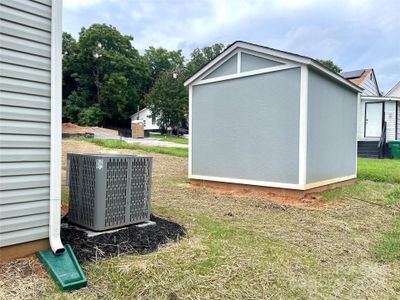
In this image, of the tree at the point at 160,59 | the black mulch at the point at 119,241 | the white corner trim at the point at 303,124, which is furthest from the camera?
the tree at the point at 160,59

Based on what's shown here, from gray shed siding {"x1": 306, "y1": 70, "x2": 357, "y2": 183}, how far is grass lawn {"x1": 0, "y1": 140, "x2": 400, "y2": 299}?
1314 millimetres

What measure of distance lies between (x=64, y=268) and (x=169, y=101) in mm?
28609

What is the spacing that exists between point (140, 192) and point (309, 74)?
404cm

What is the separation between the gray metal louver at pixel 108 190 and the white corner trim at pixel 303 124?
3.30m

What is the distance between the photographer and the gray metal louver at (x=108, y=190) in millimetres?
3230

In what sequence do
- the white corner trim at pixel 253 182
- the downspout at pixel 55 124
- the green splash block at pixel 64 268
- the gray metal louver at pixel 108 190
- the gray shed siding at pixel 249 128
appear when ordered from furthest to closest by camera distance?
the gray shed siding at pixel 249 128, the white corner trim at pixel 253 182, the gray metal louver at pixel 108 190, the downspout at pixel 55 124, the green splash block at pixel 64 268

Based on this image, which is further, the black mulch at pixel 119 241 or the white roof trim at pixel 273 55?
the white roof trim at pixel 273 55

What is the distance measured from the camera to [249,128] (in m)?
6.81

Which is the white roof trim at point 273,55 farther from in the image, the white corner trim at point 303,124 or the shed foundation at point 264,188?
the shed foundation at point 264,188

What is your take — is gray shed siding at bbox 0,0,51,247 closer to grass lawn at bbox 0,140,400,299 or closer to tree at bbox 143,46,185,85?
grass lawn at bbox 0,140,400,299

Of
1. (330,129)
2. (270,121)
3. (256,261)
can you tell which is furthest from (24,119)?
(330,129)

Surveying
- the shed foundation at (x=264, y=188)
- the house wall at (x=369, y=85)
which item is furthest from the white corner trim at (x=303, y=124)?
the house wall at (x=369, y=85)

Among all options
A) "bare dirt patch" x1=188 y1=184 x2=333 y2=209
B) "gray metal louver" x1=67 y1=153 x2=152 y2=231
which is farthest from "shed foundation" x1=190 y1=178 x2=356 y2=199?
"gray metal louver" x1=67 y1=153 x2=152 y2=231

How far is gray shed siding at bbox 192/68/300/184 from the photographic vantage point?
6.22 metres
